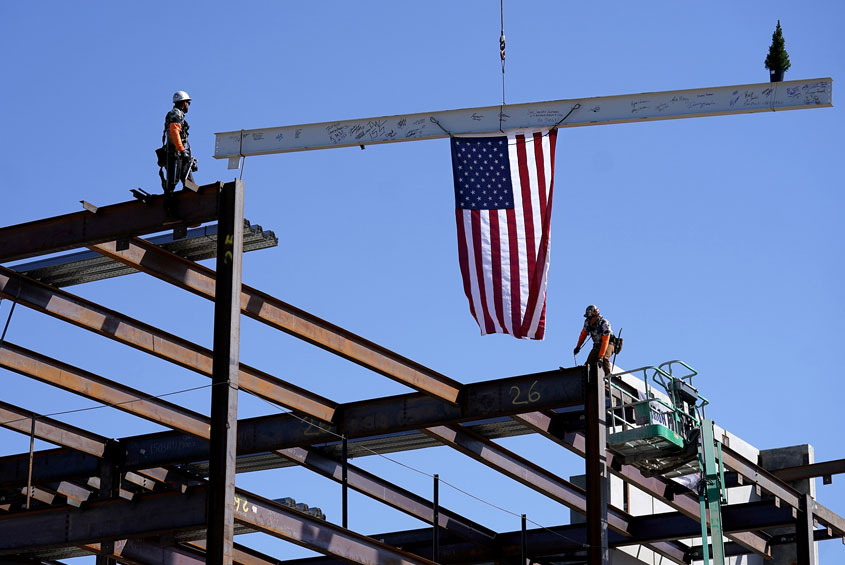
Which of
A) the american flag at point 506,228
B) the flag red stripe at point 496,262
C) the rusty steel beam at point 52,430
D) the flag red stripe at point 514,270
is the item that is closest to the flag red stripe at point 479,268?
the american flag at point 506,228

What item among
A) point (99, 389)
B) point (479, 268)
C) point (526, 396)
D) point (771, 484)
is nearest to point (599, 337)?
point (526, 396)

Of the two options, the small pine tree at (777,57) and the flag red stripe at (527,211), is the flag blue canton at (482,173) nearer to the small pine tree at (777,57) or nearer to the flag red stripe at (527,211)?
the flag red stripe at (527,211)

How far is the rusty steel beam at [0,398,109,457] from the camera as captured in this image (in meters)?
27.7

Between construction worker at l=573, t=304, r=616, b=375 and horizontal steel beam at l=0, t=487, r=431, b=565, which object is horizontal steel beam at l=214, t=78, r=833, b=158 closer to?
construction worker at l=573, t=304, r=616, b=375

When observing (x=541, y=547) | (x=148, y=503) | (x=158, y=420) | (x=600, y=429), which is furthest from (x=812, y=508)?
(x=148, y=503)

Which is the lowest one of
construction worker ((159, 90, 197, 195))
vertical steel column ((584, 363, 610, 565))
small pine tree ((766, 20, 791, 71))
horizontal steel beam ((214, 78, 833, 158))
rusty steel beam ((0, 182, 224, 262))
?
vertical steel column ((584, 363, 610, 565))

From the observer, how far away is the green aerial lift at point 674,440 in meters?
27.0

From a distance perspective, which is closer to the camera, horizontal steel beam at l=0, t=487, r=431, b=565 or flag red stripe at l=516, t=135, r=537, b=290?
horizontal steel beam at l=0, t=487, r=431, b=565

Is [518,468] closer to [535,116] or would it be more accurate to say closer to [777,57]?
[535,116]

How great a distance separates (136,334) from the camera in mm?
25812

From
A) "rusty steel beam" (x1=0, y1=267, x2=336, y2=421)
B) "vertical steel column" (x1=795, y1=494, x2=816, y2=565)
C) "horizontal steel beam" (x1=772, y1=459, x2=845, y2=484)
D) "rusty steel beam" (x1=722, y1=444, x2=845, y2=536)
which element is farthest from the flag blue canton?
"horizontal steel beam" (x1=772, y1=459, x2=845, y2=484)

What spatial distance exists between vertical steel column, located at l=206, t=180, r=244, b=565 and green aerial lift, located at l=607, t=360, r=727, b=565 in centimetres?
827

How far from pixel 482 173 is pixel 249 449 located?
24.8 ft

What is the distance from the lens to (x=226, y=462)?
822 inches
